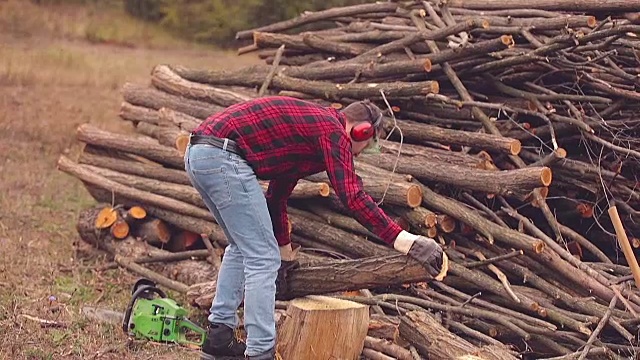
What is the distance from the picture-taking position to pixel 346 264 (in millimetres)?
5242

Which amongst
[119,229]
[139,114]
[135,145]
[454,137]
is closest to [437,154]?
[454,137]

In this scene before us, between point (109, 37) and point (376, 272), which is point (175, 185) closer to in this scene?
point (376, 272)

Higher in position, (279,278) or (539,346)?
(279,278)

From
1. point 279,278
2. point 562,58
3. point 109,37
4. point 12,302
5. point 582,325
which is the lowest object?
point 109,37

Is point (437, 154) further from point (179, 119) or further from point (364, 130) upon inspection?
point (179, 119)

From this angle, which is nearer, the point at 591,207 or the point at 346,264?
the point at 346,264

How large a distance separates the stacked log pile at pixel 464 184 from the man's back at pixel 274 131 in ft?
2.65

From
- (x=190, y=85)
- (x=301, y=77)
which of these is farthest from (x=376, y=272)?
(x=190, y=85)

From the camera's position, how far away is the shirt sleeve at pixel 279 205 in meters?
5.18

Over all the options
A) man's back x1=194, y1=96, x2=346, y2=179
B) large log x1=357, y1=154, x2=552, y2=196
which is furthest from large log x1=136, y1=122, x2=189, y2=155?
man's back x1=194, y1=96, x2=346, y2=179

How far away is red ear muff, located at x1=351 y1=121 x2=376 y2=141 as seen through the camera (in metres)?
4.72

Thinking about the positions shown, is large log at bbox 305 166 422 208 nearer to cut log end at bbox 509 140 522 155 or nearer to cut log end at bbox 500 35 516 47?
cut log end at bbox 509 140 522 155

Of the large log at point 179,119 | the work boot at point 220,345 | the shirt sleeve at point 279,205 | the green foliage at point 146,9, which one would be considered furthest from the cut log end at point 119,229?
the green foliage at point 146,9

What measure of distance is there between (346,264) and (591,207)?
2.81 metres
